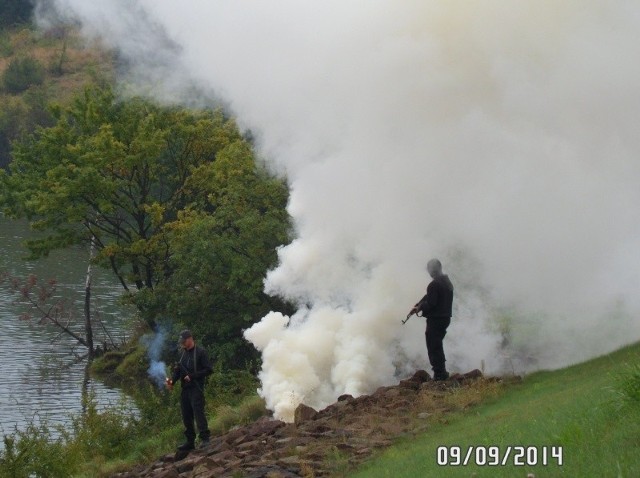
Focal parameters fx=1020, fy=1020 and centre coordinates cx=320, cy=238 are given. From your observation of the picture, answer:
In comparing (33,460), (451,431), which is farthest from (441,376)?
(33,460)

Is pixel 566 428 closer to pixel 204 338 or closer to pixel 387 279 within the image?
pixel 387 279

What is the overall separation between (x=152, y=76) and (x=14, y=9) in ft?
217

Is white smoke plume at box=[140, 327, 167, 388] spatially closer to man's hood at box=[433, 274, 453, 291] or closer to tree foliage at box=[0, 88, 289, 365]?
tree foliage at box=[0, 88, 289, 365]

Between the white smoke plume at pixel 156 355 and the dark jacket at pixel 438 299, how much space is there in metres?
17.4

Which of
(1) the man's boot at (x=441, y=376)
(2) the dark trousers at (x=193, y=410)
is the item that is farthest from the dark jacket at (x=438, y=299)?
(2) the dark trousers at (x=193, y=410)

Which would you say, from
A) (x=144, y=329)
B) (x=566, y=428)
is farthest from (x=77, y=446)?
(x=144, y=329)

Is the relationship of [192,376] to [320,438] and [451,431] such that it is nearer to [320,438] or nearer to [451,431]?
[320,438]

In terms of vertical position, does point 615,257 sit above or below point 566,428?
above

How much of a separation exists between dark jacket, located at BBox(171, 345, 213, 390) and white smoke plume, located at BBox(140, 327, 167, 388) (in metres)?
16.5

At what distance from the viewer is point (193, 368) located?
54.4ft

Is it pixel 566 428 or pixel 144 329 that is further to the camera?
pixel 144 329

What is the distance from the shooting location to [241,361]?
31609 mm

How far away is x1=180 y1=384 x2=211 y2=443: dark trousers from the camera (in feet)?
54.9

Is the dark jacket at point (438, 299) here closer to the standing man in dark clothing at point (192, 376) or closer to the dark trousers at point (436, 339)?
the dark trousers at point (436, 339)
